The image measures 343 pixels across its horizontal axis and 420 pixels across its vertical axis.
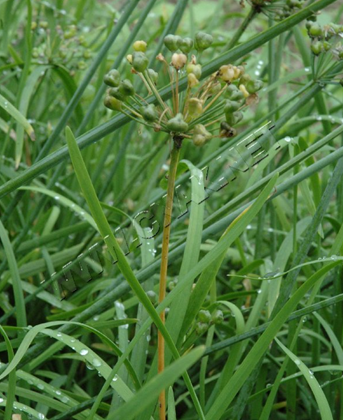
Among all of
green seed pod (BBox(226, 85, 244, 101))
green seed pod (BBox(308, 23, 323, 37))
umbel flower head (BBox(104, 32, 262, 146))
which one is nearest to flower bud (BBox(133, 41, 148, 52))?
umbel flower head (BBox(104, 32, 262, 146))

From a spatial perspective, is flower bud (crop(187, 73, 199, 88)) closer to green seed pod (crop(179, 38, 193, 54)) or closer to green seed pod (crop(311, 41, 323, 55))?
green seed pod (crop(179, 38, 193, 54))

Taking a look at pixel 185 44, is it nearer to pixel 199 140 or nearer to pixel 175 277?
pixel 199 140

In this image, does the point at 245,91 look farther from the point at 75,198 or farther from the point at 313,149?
the point at 75,198

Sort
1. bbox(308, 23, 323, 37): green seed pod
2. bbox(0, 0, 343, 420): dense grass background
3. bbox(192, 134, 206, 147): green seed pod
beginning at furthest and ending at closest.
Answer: bbox(308, 23, 323, 37): green seed pod, bbox(0, 0, 343, 420): dense grass background, bbox(192, 134, 206, 147): green seed pod

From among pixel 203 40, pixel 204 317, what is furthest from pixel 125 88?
pixel 204 317

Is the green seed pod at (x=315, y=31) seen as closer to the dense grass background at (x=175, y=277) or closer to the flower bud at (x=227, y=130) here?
the dense grass background at (x=175, y=277)

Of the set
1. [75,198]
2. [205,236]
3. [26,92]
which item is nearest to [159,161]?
[75,198]
